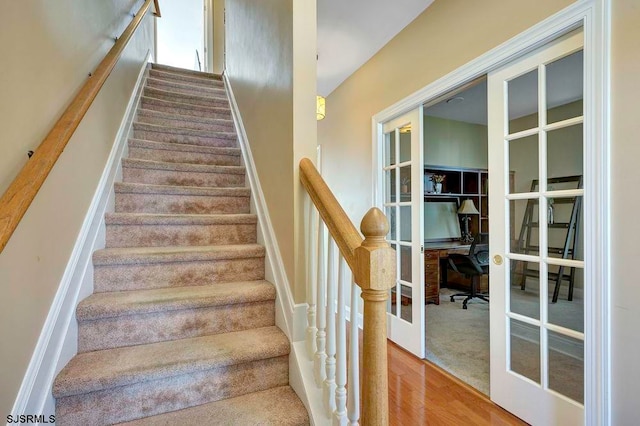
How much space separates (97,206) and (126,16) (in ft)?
5.68

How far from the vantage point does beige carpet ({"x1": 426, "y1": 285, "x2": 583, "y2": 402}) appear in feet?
5.11

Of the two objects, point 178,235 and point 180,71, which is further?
point 180,71

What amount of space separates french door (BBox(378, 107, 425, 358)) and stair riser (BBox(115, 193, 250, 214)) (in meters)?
1.44

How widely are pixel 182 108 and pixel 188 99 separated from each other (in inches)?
8.7

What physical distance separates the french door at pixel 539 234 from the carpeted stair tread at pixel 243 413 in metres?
1.42

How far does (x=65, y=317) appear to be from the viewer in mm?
1165

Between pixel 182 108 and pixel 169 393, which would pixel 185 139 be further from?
pixel 169 393

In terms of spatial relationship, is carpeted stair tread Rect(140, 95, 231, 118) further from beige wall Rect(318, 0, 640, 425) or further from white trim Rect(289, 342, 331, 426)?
white trim Rect(289, 342, 331, 426)

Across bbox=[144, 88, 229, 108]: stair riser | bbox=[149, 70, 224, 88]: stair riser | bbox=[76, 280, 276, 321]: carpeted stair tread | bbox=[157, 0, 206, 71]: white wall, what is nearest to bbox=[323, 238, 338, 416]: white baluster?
bbox=[76, 280, 276, 321]: carpeted stair tread

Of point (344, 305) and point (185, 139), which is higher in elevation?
point (185, 139)

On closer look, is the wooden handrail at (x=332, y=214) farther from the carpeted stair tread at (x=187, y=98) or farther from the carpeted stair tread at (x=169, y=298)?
the carpeted stair tread at (x=187, y=98)

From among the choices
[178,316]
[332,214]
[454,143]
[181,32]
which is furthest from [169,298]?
A: [181,32]

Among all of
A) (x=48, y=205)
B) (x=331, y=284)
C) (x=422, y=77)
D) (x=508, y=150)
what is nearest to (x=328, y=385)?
(x=331, y=284)

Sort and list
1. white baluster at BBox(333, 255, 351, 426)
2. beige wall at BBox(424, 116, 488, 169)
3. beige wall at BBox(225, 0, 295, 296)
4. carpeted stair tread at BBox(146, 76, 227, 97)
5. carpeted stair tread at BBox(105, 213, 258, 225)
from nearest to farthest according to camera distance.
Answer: white baluster at BBox(333, 255, 351, 426) → beige wall at BBox(225, 0, 295, 296) → carpeted stair tread at BBox(105, 213, 258, 225) → carpeted stair tread at BBox(146, 76, 227, 97) → beige wall at BBox(424, 116, 488, 169)
